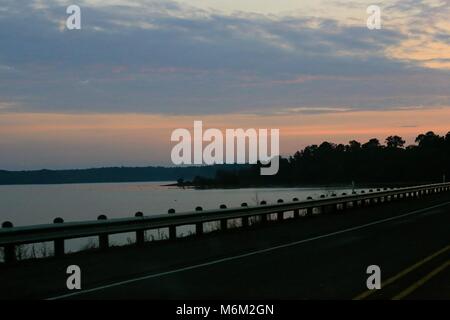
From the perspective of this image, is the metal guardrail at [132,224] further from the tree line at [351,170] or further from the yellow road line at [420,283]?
the tree line at [351,170]

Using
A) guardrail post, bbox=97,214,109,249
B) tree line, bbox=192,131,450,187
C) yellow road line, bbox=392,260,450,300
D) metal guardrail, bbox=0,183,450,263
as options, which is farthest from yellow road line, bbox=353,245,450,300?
tree line, bbox=192,131,450,187

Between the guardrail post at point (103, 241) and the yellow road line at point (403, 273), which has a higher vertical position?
the guardrail post at point (103, 241)

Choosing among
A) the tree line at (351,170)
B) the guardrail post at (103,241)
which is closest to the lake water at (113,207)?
the guardrail post at (103,241)

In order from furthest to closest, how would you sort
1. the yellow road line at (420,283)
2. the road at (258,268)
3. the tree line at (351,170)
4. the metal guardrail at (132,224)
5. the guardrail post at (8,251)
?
1. the tree line at (351,170)
2. the guardrail post at (8,251)
3. the metal guardrail at (132,224)
4. the road at (258,268)
5. the yellow road line at (420,283)

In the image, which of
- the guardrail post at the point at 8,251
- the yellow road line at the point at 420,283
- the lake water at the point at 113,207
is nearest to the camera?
the yellow road line at the point at 420,283

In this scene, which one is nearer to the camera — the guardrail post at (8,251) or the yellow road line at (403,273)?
the yellow road line at (403,273)

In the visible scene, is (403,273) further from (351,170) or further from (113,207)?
(351,170)

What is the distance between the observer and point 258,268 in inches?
531

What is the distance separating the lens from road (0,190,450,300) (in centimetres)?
1081

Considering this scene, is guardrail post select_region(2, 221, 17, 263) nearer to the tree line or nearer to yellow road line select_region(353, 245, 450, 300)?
yellow road line select_region(353, 245, 450, 300)

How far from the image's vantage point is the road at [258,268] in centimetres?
1081

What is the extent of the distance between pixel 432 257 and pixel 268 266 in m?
3.60
